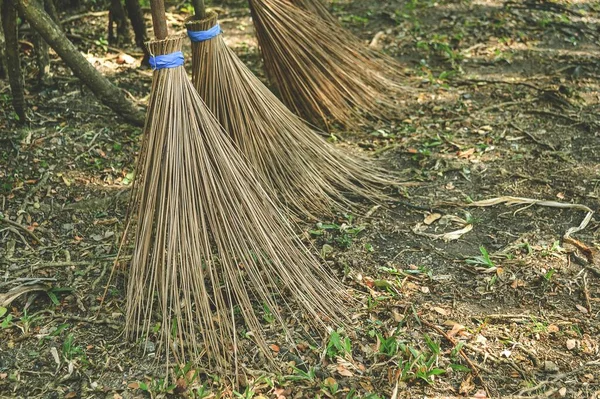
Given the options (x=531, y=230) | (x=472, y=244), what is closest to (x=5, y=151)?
(x=472, y=244)

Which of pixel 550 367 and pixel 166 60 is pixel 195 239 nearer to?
pixel 166 60

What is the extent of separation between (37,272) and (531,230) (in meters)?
1.88

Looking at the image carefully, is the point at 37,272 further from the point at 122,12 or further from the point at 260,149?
the point at 122,12

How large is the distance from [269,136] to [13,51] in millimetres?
1161

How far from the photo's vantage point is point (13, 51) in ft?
9.30

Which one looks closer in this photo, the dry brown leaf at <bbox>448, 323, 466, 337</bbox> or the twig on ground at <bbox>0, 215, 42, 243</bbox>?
the dry brown leaf at <bbox>448, 323, 466, 337</bbox>

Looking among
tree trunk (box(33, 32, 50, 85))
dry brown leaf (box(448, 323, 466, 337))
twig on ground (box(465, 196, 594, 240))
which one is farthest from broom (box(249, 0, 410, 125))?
dry brown leaf (box(448, 323, 466, 337))

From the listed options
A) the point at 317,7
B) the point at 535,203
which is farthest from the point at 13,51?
the point at 535,203

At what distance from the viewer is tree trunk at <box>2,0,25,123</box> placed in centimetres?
277

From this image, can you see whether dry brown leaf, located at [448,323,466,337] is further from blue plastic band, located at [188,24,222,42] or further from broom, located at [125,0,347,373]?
blue plastic band, located at [188,24,222,42]

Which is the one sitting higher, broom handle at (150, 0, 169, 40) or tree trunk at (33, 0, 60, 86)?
broom handle at (150, 0, 169, 40)

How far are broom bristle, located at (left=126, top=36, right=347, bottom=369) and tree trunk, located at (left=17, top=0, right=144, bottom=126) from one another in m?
0.66

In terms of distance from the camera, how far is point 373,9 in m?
4.57

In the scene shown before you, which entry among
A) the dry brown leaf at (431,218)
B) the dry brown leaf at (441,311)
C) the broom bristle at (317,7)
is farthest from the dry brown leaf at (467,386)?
the broom bristle at (317,7)
